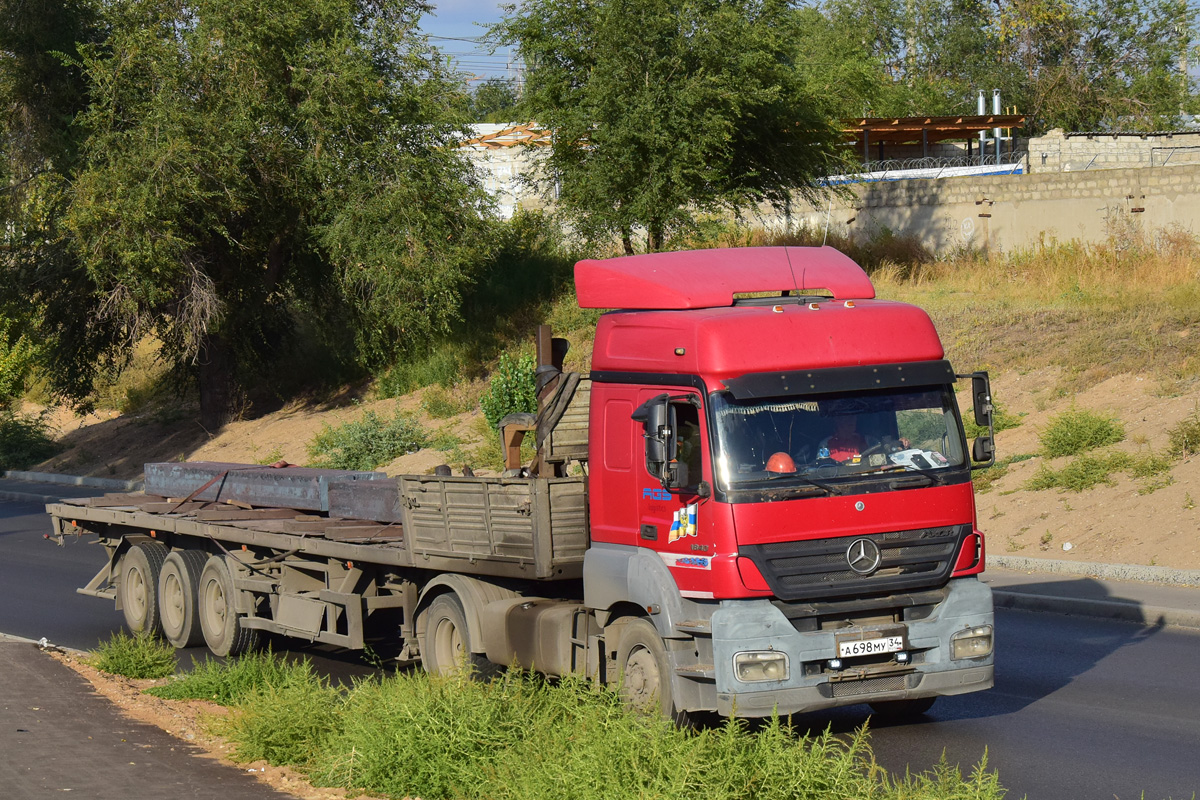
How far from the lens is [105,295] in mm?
28297

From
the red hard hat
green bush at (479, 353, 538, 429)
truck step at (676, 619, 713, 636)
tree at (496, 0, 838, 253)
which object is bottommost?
truck step at (676, 619, 713, 636)

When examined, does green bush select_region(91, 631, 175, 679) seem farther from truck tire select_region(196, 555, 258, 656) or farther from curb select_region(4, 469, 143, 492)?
curb select_region(4, 469, 143, 492)

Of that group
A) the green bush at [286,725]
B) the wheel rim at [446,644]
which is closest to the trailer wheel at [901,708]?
the wheel rim at [446,644]

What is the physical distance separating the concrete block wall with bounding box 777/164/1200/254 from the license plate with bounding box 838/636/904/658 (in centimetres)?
2317

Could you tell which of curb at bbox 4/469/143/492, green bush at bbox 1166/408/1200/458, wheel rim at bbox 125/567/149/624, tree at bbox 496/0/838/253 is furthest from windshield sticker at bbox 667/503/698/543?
curb at bbox 4/469/143/492

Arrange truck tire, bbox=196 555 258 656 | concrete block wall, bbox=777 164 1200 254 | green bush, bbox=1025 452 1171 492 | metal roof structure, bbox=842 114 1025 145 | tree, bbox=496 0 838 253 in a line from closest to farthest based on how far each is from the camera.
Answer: truck tire, bbox=196 555 258 656
green bush, bbox=1025 452 1171 492
tree, bbox=496 0 838 253
concrete block wall, bbox=777 164 1200 254
metal roof structure, bbox=842 114 1025 145

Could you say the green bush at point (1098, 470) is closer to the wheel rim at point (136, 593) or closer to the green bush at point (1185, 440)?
the green bush at point (1185, 440)

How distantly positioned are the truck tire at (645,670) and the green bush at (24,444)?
99.4 ft

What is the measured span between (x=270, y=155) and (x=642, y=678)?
891 inches

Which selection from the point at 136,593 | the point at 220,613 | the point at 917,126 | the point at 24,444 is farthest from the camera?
the point at 917,126

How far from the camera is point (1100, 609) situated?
40.2 ft

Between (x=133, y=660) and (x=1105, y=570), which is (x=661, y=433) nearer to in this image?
(x=133, y=660)

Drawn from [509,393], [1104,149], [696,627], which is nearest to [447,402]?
[509,393]

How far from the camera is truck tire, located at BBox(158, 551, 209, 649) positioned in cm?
1196
